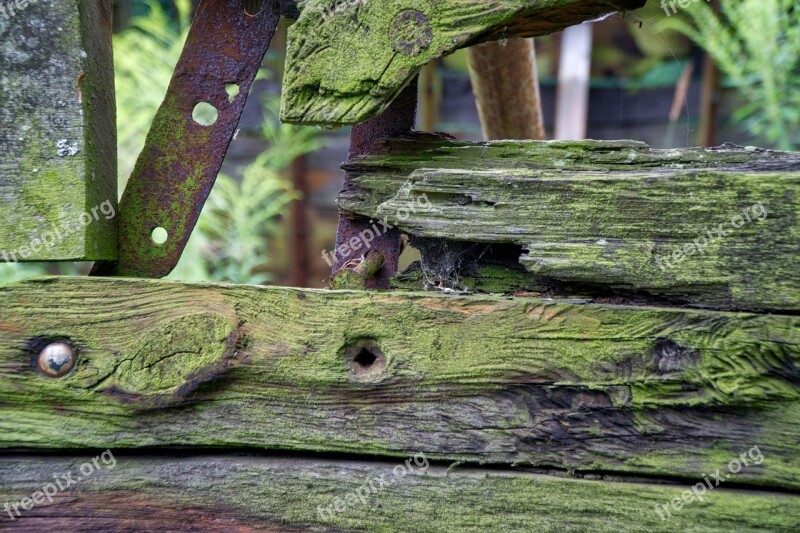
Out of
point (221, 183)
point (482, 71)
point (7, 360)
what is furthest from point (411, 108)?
point (221, 183)

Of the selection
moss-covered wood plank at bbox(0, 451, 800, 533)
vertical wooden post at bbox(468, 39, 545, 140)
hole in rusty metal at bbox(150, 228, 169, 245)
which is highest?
vertical wooden post at bbox(468, 39, 545, 140)

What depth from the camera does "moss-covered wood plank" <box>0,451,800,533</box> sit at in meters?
1.18

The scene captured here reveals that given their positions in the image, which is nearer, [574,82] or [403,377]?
[403,377]

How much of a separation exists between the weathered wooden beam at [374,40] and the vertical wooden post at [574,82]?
14.1 feet

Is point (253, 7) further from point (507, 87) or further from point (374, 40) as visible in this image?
point (507, 87)

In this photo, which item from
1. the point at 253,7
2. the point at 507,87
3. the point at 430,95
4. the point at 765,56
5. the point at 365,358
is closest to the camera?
the point at 365,358

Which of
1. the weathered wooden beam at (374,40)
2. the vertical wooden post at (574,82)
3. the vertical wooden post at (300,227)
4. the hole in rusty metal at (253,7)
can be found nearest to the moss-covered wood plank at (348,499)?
the weathered wooden beam at (374,40)

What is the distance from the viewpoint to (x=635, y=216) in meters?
1.18

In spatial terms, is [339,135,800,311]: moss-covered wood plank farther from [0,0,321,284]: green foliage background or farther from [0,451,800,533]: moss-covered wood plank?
[0,0,321,284]: green foliage background

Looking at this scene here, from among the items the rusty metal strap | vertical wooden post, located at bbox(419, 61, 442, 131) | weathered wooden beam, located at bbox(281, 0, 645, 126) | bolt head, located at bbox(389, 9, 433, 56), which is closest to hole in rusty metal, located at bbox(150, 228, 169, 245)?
the rusty metal strap

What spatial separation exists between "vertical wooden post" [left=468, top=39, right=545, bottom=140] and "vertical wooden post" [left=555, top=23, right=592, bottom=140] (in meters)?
2.72

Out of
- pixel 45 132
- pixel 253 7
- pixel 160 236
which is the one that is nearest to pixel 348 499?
pixel 160 236

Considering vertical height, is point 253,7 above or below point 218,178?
above

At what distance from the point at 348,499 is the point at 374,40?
88 cm
